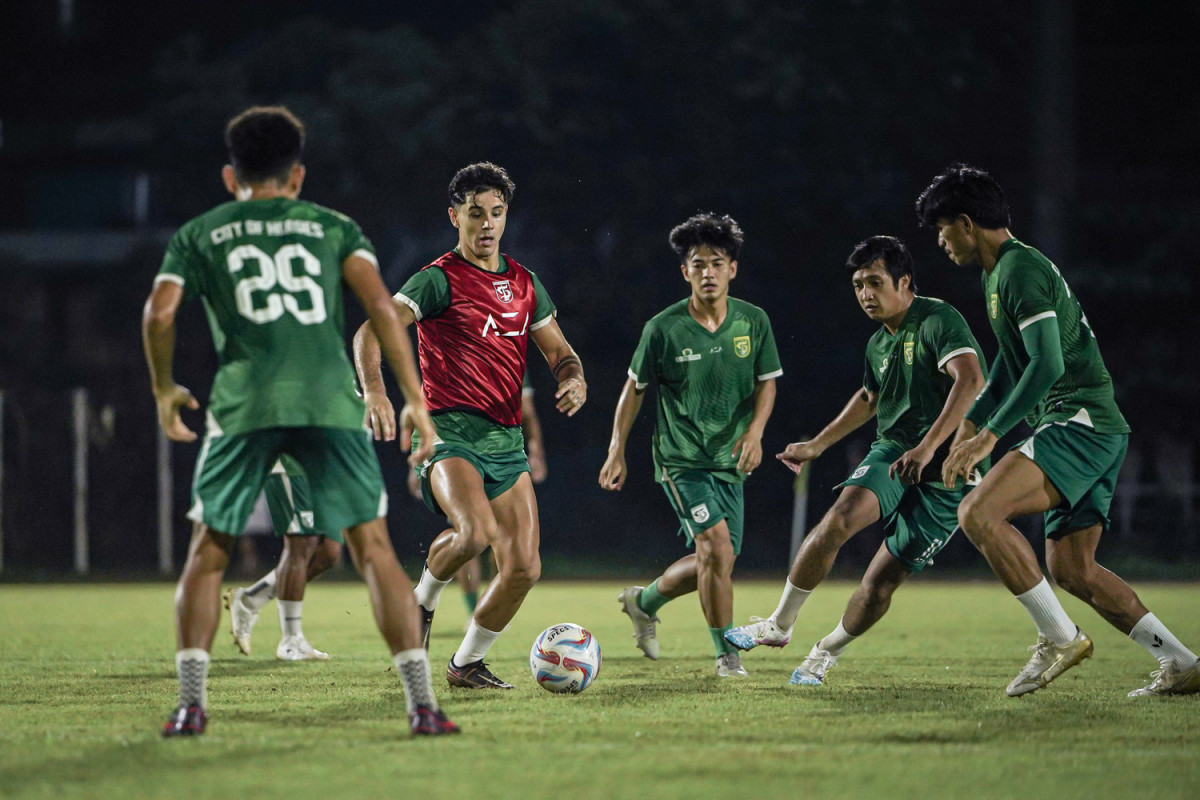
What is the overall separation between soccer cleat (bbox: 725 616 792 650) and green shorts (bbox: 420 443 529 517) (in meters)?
1.42

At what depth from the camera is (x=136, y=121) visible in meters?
34.7

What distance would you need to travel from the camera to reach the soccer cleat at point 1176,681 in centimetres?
662

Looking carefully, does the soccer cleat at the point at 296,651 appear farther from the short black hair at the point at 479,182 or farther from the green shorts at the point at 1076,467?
the green shorts at the point at 1076,467

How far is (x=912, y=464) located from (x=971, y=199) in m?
1.30

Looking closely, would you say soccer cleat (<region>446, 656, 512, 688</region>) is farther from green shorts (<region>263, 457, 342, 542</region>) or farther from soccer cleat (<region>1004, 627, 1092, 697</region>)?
soccer cleat (<region>1004, 627, 1092, 697</region>)

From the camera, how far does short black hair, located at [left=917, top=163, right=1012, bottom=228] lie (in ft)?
21.8

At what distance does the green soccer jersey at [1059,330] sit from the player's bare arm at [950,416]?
1.40ft

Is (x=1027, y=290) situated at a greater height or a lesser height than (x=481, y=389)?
greater

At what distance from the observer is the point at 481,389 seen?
7500mm

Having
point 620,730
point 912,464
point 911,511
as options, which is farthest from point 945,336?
point 620,730

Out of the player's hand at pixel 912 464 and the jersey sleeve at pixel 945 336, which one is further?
the jersey sleeve at pixel 945 336

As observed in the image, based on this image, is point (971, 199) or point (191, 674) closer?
point (191, 674)

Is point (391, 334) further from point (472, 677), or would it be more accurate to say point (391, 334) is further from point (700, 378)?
point (700, 378)

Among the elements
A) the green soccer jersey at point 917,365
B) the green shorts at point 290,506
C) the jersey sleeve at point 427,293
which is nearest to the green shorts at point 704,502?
the green soccer jersey at point 917,365
